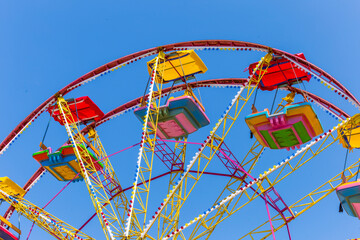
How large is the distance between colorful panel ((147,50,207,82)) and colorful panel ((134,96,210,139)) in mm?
1887

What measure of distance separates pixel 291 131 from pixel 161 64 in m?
6.82

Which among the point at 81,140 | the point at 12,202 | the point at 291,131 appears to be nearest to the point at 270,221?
the point at 291,131

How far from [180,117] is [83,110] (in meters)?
6.51

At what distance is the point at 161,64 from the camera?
2636 centimetres

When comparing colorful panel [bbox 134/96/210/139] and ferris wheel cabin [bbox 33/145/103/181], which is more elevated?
colorful panel [bbox 134/96/210/139]

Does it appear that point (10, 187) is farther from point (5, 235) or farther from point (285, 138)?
point (285, 138)

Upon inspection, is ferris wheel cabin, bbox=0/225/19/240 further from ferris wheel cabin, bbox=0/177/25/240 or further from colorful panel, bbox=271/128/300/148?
colorful panel, bbox=271/128/300/148

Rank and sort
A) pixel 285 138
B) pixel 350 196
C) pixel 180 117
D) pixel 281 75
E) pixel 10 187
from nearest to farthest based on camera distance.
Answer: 1. pixel 350 196
2. pixel 285 138
3. pixel 180 117
4. pixel 281 75
5. pixel 10 187

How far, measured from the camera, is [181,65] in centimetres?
2508

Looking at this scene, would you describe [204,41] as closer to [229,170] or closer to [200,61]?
[200,61]

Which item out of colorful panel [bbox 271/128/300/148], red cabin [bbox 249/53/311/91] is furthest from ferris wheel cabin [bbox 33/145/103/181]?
red cabin [bbox 249/53/311/91]

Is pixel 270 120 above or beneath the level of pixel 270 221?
above

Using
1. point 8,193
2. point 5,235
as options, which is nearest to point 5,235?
point 5,235

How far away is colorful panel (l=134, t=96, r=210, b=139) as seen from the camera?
78.4 ft
